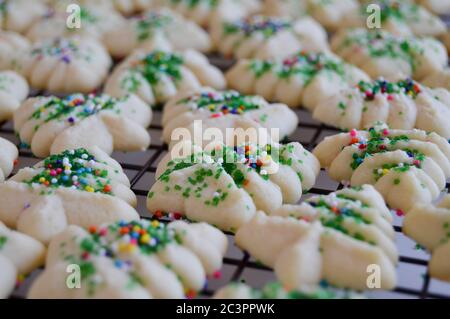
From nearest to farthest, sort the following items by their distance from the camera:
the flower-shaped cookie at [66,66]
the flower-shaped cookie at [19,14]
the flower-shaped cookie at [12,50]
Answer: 1. the flower-shaped cookie at [66,66]
2. the flower-shaped cookie at [12,50]
3. the flower-shaped cookie at [19,14]

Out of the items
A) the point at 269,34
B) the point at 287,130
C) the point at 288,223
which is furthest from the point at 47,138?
the point at 269,34

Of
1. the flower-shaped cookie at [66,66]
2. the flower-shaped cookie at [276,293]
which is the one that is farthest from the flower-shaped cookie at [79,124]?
the flower-shaped cookie at [276,293]

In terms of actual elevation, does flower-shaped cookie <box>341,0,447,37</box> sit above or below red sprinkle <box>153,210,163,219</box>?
above

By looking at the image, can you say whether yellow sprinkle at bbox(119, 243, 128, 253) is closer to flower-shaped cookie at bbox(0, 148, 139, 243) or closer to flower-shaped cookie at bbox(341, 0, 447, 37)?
flower-shaped cookie at bbox(0, 148, 139, 243)

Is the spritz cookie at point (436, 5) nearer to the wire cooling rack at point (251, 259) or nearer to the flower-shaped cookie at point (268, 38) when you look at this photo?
the flower-shaped cookie at point (268, 38)

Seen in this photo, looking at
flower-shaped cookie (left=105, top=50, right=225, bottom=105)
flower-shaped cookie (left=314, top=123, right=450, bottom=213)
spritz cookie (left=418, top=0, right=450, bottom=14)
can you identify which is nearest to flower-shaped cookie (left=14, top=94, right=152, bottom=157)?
flower-shaped cookie (left=105, top=50, right=225, bottom=105)

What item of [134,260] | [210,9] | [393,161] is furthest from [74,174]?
A: [210,9]

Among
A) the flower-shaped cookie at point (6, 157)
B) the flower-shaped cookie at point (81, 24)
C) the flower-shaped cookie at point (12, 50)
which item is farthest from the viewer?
the flower-shaped cookie at point (81, 24)
